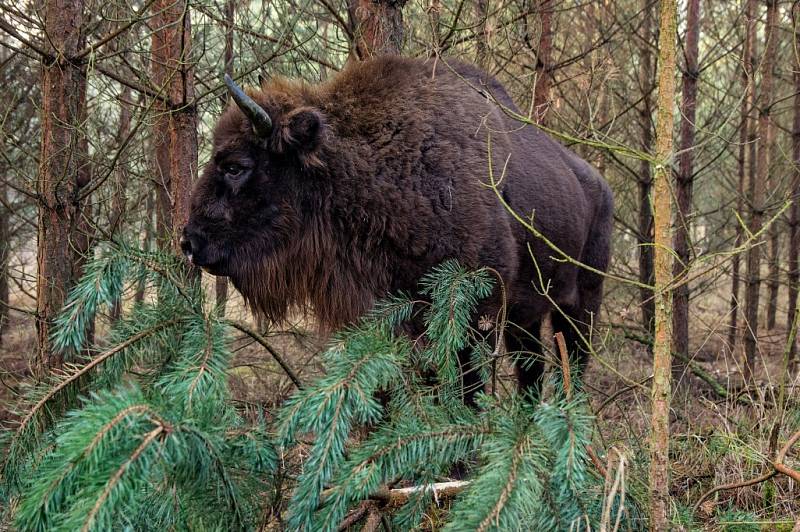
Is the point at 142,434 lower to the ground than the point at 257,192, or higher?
lower

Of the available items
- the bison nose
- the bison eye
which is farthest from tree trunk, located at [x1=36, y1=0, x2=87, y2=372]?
the bison eye

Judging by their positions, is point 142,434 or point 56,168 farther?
point 56,168

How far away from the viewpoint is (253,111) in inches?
158

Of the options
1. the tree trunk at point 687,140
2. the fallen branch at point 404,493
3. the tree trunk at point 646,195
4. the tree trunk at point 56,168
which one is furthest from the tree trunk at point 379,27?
the tree trunk at point 646,195

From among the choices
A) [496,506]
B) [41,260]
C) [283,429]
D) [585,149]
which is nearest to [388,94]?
[41,260]

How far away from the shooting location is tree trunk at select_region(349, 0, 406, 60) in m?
5.20

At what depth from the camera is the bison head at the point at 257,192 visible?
4.16 meters

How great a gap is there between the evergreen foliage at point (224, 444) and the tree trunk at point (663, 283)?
0.18 metres

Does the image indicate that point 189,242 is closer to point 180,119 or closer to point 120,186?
point 180,119

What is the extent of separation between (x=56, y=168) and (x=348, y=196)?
168cm

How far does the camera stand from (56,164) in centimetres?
405

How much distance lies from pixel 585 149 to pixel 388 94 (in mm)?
4993

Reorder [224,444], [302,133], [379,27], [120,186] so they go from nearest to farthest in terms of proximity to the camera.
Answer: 1. [224,444]
2. [302,133]
3. [379,27]
4. [120,186]

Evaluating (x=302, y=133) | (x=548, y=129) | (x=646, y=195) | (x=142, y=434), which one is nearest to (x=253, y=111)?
(x=302, y=133)
